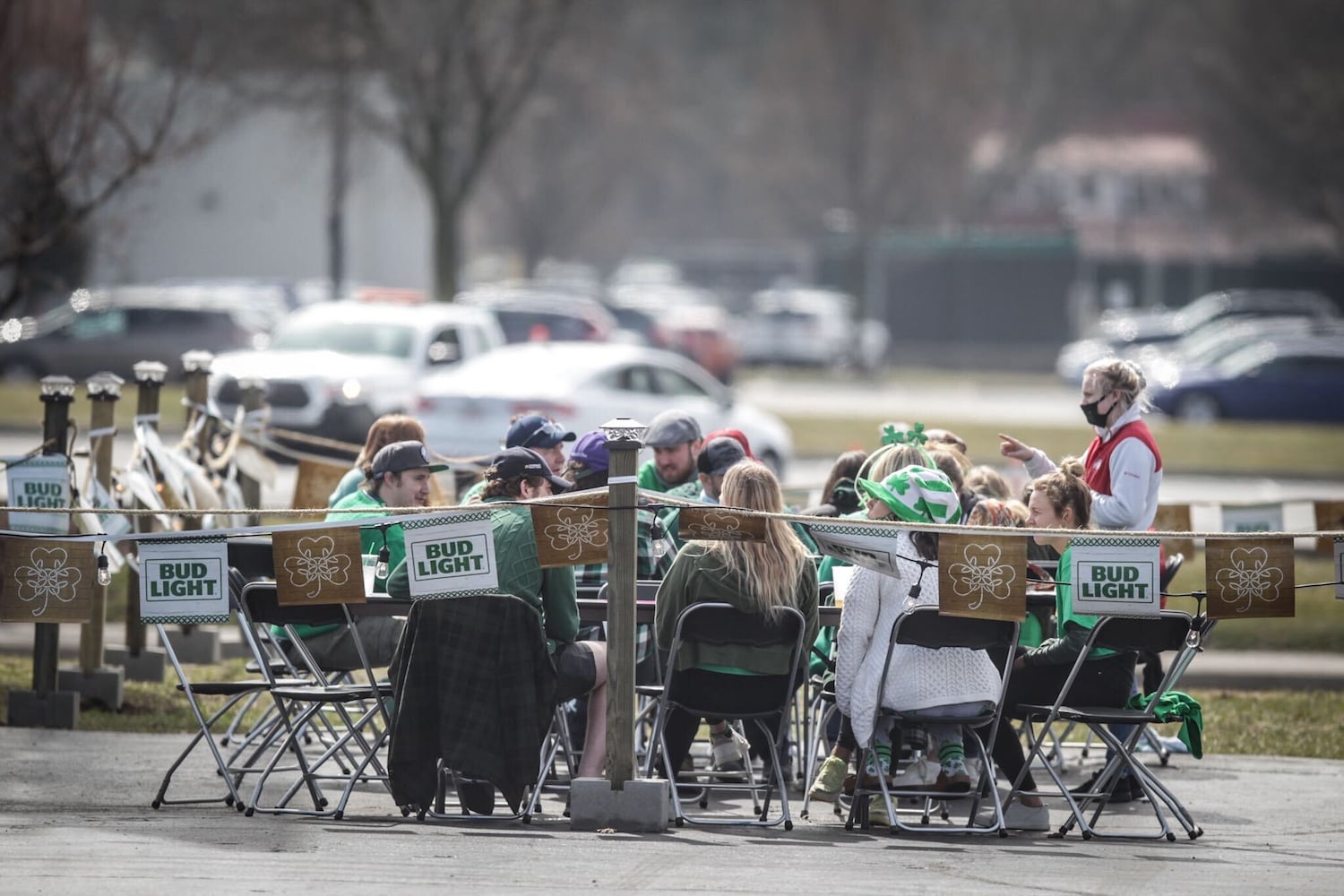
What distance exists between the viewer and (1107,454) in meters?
8.38

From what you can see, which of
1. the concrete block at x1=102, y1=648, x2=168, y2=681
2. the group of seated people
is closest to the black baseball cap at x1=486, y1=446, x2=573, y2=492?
the group of seated people

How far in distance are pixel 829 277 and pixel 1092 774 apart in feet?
168

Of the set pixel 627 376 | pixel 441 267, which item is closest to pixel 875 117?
pixel 441 267

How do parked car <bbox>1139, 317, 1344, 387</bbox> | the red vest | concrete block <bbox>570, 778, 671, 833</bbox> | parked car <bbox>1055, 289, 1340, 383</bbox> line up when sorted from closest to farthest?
concrete block <bbox>570, 778, 671, 833</bbox> < the red vest < parked car <bbox>1139, 317, 1344, 387</bbox> < parked car <bbox>1055, 289, 1340, 383</bbox>

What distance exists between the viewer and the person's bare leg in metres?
7.16

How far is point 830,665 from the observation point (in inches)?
306

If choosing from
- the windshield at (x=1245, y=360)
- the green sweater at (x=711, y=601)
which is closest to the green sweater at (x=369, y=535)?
the green sweater at (x=711, y=601)

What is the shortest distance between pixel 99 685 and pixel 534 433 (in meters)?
2.62

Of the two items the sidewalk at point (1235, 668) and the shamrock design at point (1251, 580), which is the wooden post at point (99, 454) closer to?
the sidewalk at point (1235, 668)

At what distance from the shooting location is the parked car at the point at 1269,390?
3156 cm

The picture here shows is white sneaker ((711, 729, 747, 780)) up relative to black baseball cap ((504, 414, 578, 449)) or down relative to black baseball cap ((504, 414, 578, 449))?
down

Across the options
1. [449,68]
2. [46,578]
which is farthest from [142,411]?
[449,68]

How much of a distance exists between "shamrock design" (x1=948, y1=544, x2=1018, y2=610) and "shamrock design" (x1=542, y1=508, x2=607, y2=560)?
1.28 meters

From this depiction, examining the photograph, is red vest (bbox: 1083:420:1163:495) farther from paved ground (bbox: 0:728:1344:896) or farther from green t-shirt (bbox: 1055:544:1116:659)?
paved ground (bbox: 0:728:1344:896)
